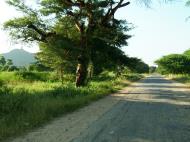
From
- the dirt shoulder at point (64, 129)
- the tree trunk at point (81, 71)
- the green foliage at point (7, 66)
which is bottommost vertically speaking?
the dirt shoulder at point (64, 129)

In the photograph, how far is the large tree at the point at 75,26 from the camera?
3066 centimetres

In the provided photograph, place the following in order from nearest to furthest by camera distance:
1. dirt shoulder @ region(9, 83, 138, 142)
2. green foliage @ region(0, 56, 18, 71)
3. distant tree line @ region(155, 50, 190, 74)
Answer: dirt shoulder @ region(9, 83, 138, 142), green foliage @ region(0, 56, 18, 71), distant tree line @ region(155, 50, 190, 74)

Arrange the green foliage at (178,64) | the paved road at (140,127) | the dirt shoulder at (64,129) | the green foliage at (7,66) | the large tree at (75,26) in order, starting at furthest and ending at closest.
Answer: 1. the green foliage at (178,64)
2. the green foliage at (7,66)
3. the large tree at (75,26)
4. the dirt shoulder at (64,129)
5. the paved road at (140,127)

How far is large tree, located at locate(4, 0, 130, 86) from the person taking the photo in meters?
30.7

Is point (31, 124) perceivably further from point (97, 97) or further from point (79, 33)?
point (79, 33)

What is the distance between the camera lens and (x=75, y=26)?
33812mm

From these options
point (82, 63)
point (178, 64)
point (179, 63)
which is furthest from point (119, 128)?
point (179, 63)

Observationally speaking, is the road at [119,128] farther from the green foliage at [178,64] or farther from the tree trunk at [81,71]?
the green foliage at [178,64]

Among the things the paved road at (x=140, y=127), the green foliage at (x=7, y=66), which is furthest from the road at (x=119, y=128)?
the green foliage at (x=7, y=66)

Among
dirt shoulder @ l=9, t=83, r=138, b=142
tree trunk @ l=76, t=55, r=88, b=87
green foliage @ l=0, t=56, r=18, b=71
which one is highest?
green foliage @ l=0, t=56, r=18, b=71

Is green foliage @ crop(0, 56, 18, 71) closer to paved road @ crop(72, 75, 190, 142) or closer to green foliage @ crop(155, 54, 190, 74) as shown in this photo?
green foliage @ crop(155, 54, 190, 74)

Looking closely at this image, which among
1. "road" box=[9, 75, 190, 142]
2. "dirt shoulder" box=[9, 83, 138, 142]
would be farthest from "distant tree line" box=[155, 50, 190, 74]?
"dirt shoulder" box=[9, 83, 138, 142]

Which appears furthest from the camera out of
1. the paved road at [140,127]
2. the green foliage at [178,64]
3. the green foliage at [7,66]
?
the green foliage at [178,64]

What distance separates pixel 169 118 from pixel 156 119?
22.7 inches
